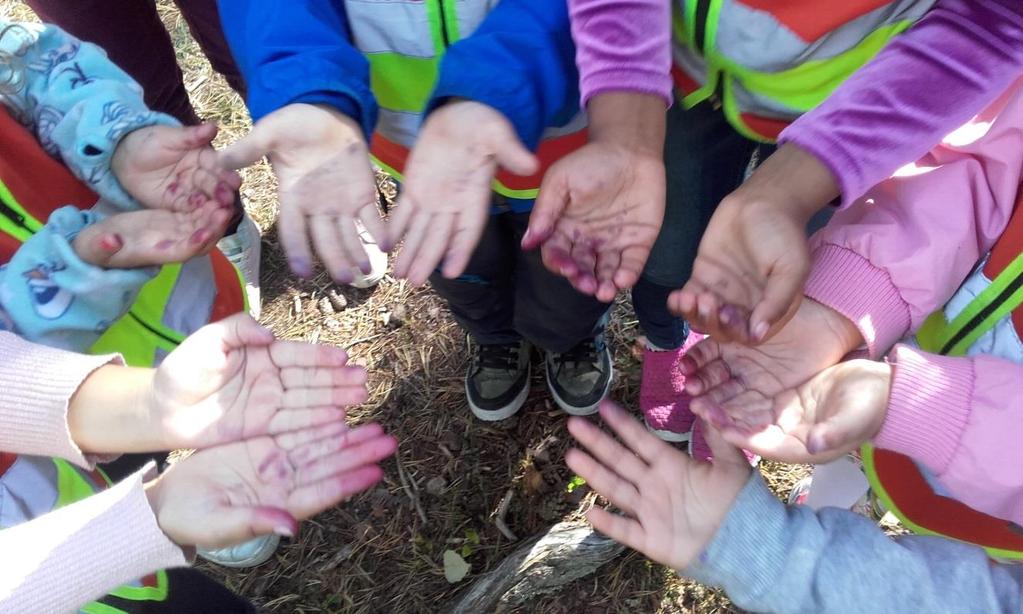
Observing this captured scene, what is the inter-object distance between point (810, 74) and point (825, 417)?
568 millimetres

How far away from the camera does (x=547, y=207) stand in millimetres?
1233

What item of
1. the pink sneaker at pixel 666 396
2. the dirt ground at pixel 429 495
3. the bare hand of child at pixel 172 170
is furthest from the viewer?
the pink sneaker at pixel 666 396

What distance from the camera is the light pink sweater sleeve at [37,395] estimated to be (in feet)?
3.84

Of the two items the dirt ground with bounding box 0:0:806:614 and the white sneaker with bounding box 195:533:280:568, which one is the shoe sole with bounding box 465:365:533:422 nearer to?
Answer: the dirt ground with bounding box 0:0:806:614

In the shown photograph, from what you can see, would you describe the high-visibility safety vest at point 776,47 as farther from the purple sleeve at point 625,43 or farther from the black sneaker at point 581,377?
the black sneaker at point 581,377

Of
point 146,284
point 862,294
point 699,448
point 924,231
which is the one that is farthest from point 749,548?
point 146,284

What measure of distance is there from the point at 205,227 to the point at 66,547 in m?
0.60

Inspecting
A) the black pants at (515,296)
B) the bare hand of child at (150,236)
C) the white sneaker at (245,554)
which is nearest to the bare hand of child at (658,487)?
the black pants at (515,296)

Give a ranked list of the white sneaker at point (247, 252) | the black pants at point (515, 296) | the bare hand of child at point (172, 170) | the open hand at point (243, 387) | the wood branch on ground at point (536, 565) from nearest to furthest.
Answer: the open hand at point (243, 387), the bare hand of child at point (172, 170), the black pants at point (515, 296), the wood branch on ground at point (536, 565), the white sneaker at point (247, 252)

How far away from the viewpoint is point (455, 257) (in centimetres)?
122

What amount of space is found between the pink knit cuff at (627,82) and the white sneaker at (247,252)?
1.55 metres

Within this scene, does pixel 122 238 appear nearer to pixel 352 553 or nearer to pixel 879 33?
pixel 352 553

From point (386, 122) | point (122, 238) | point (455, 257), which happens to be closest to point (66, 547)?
point (122, 238)

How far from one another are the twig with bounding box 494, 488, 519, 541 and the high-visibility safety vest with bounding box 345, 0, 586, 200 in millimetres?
1010
